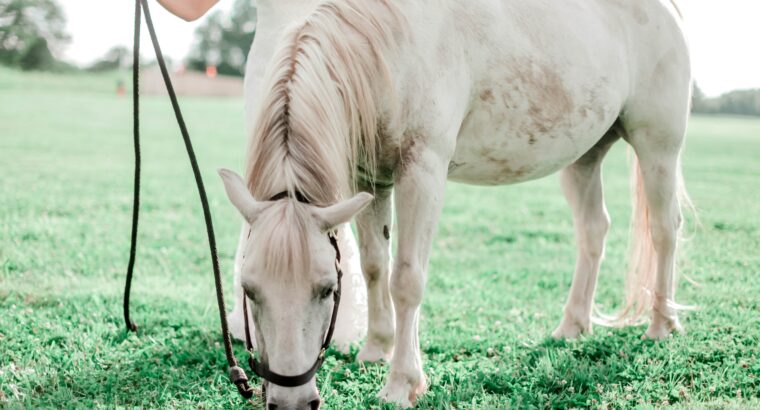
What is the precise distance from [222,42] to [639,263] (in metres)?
84.2

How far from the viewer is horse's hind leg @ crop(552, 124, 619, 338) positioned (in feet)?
14.5

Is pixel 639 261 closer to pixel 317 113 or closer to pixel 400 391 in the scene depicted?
pixel 400 391

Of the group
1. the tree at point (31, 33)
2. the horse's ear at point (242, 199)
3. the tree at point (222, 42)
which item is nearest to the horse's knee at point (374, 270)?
the horse's ear at point (242, 199)

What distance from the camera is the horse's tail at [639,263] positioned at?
177 inches

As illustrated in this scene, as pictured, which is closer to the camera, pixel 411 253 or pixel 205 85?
pixel 411 253

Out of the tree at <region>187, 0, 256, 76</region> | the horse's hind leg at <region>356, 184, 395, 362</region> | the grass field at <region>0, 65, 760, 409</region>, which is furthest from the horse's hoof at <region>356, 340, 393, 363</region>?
the tree at <region>187, 0, 256, 76</region>

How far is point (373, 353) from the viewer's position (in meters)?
3.79

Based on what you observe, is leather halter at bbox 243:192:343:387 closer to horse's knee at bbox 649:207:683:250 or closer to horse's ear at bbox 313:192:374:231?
horse's ear at bbox 313:192:374:231

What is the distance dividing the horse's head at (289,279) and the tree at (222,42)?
80303mm

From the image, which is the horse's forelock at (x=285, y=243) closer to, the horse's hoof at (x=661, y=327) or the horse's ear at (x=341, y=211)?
the horse's ear at (x=341, y=211)

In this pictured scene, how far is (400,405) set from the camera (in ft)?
10.2

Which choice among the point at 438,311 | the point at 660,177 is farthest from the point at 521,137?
the point at 438,311

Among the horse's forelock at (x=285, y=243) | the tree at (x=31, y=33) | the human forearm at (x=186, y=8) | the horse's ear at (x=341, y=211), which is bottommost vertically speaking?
the horse's forelock at (x=285, y=243)

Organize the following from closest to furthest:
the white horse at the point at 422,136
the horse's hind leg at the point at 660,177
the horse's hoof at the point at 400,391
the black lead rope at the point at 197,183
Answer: the white horse at the point at 422,136
the black lead rope at the point at 197,183
the horse's hoof at the point at 400,391
the horse's hind leg at the point at 660,177
